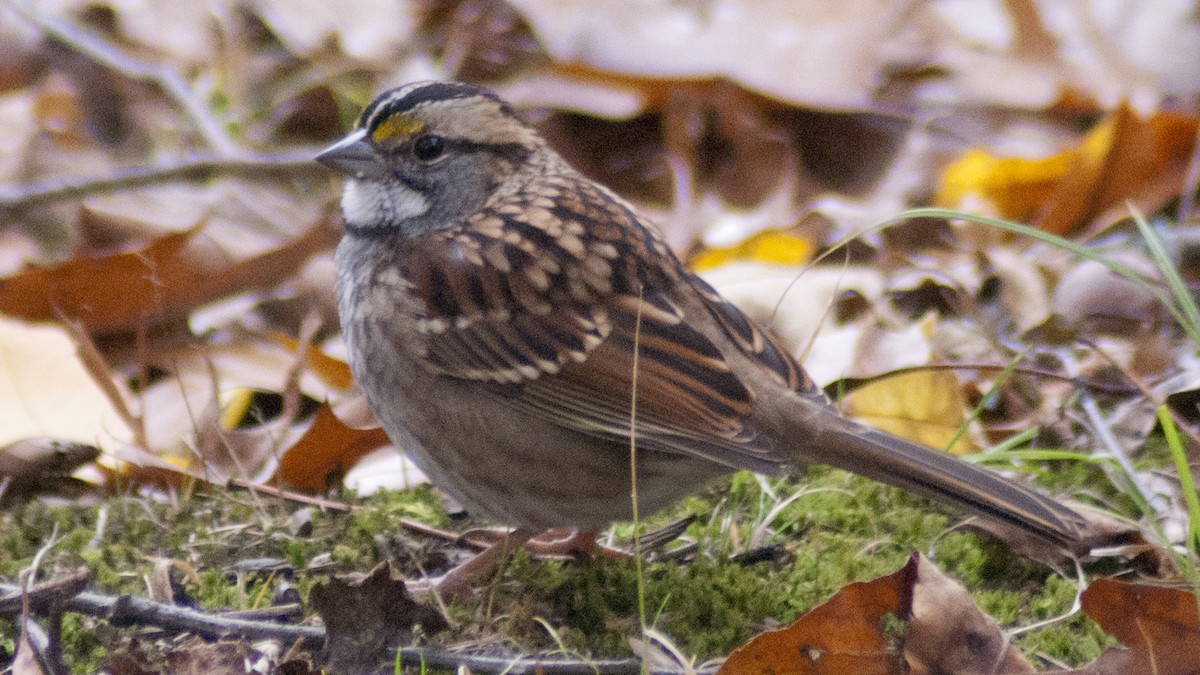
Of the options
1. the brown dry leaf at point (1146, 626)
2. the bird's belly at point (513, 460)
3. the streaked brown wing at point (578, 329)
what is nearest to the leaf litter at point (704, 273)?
the brown dry leaf at point (1146, 626)

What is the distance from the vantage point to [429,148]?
343 cm

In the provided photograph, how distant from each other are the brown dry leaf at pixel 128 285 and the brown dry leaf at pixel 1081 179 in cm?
256

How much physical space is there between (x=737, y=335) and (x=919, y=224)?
82.5 inches

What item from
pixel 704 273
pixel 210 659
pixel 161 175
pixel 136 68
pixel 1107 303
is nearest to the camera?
pixel 210 659

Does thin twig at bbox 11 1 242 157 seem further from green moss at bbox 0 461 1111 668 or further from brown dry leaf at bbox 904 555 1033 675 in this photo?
brown dry leaf at bbox 904 555 1033 675

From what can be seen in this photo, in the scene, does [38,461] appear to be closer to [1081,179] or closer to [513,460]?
[513,460]

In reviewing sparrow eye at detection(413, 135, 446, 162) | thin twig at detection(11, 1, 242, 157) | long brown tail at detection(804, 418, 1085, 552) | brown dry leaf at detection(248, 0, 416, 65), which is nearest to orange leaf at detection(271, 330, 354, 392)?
sparrow eye at detection(413, 135, 446, 162)

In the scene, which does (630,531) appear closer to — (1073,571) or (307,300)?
(1073,571)

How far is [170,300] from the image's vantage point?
4.33 meters

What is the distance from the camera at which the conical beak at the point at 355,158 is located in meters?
3.38

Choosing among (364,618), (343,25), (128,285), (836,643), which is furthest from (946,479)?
(343,25)

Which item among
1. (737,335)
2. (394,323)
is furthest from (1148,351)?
(394,323)

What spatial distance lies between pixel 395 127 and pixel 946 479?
1543 mm

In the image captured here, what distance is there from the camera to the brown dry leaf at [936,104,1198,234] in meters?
4.93
